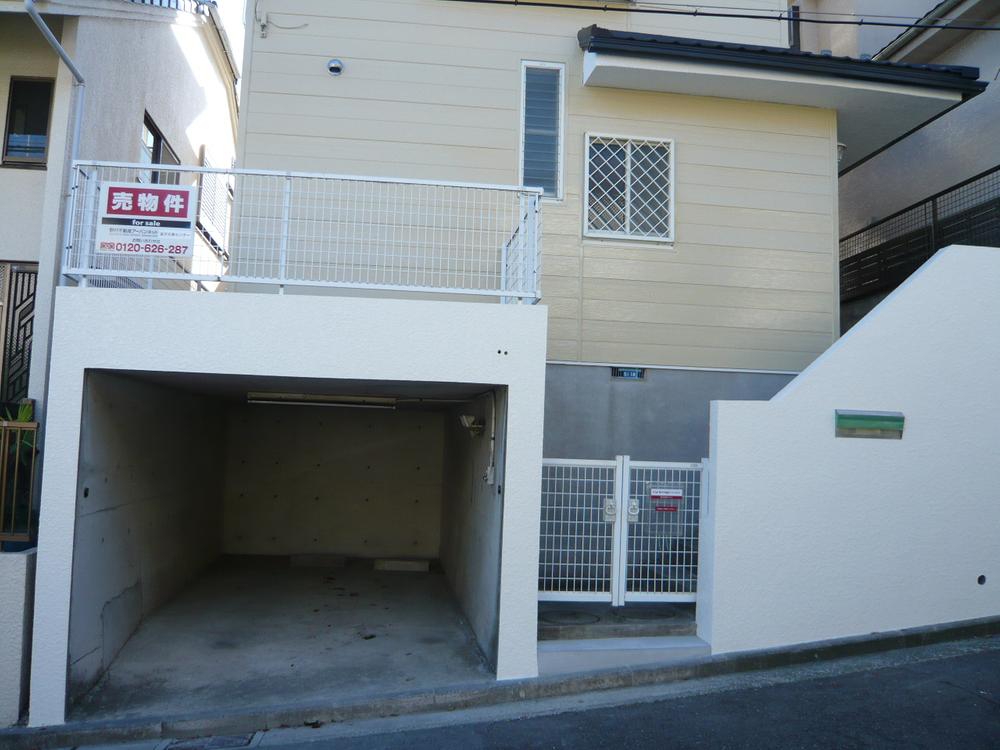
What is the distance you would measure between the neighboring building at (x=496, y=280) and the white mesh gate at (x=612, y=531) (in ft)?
0.11

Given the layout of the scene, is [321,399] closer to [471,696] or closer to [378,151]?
[378,151]

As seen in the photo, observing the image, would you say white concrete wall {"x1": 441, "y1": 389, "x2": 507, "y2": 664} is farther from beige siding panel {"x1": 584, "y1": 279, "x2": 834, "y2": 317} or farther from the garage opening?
beige siding panel {"x1": 584, "y1": 279, "x2": 834, "y2": 317}

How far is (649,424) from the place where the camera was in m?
8.04

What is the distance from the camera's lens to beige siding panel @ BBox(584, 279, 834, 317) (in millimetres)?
8133

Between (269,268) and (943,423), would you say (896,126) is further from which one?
(269,268)

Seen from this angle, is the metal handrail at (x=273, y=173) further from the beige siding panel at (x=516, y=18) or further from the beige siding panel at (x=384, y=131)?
the beige siding panel at (x=516, y=18)

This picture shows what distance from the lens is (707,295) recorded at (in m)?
8.29

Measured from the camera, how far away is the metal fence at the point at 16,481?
5379mm

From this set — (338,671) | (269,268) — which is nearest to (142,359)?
(269,268)

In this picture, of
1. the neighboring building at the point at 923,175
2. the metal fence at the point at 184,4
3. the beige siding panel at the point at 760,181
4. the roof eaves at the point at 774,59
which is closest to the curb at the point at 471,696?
the beige siding panel at the point at 760,181

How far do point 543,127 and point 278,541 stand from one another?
6.25m

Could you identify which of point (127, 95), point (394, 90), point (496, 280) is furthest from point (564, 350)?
point (127, 95)

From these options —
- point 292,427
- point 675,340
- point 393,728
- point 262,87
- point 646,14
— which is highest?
point 646,14

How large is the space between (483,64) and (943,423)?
5703 millimetres
